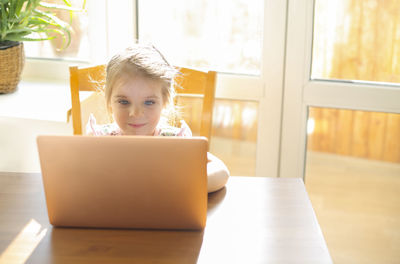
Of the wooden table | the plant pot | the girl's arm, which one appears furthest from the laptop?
the plant pot

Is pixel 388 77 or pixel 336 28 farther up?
pixel 336 28

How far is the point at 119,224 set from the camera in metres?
1.03

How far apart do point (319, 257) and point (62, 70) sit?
1744 mm

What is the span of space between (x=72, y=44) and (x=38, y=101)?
400mm

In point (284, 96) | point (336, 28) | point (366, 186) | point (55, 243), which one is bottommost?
point (366, 186)

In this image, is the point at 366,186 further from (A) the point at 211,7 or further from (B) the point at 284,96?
(A) the point at 211,7

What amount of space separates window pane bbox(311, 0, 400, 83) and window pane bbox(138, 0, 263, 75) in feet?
0.80

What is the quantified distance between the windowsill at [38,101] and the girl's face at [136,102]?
0.57m

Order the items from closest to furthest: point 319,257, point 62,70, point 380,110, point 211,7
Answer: point 319,257 → point 380,110 → point 211,7 → point 62,70

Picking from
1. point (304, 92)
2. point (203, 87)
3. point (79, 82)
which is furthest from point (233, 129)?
point (79, 82)

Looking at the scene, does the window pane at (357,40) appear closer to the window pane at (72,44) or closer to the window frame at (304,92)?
the window frame at (304,92)

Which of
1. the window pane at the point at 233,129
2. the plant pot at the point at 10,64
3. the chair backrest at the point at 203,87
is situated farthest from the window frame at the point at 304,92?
the plant pot at the point at 10,64

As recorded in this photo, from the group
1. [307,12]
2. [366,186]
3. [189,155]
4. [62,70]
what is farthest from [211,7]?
[189,155]

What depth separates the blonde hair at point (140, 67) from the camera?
134cm
